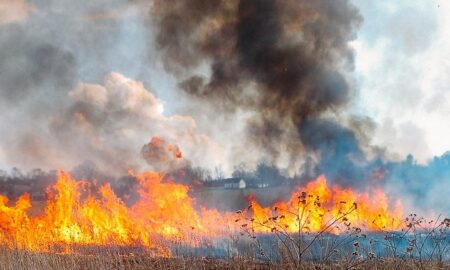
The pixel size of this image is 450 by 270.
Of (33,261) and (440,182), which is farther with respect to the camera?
(440,182)

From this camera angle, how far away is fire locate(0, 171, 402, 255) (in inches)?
800

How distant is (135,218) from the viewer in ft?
84.2

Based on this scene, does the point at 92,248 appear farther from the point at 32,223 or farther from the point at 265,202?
the point at 265,202

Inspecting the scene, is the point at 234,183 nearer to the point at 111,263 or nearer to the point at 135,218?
the point at 135,218

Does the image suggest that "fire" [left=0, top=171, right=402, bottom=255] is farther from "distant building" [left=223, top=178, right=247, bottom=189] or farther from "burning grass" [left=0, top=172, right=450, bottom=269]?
"distant building" [left=223, top=178, right=247, bottom=189]

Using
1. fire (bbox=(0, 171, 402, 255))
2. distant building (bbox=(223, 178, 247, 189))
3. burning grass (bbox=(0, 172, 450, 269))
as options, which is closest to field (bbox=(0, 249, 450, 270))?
burning grass (bbox=(0, 172, 450, 269))

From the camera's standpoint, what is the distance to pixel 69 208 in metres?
24.5

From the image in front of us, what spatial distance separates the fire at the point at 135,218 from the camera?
20312 mm

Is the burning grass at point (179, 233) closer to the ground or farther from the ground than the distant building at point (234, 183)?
closer to the ground

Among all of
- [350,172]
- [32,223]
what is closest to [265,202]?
[350,172]

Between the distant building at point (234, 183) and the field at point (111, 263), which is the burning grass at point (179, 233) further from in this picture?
the distant building at point (234, 183)

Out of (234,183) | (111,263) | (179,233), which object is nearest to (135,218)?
(179,233)

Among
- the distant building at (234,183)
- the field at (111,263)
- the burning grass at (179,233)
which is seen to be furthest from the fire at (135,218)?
the distant building at (234,183)

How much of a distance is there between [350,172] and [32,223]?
2345 cm
